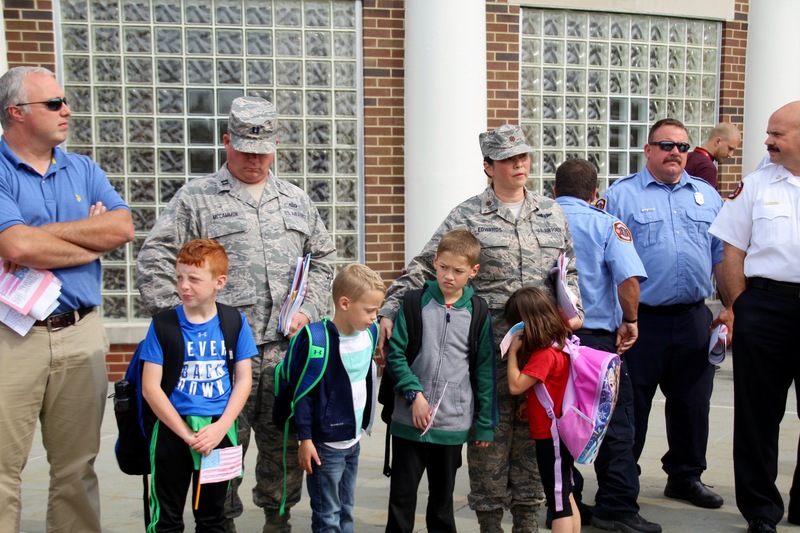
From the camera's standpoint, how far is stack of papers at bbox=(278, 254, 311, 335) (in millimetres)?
4102

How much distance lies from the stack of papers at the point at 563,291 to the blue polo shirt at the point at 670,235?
0.85 metres

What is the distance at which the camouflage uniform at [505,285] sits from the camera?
164 inches

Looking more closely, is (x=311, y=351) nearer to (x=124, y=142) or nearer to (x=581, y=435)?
(x=581, y=435)

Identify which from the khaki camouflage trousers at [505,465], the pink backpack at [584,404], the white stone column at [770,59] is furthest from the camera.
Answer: the white stone column at [770,59]

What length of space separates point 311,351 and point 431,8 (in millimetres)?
4584

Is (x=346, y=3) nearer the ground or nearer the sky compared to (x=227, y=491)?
nearer the sky

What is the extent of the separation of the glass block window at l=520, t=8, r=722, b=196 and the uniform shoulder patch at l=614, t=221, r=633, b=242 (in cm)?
395

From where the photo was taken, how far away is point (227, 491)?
389 cm

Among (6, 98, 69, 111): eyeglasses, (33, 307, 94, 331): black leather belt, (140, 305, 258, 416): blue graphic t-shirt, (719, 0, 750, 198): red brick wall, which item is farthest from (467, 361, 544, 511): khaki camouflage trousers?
(719, 0, 750, 198): red brick wall

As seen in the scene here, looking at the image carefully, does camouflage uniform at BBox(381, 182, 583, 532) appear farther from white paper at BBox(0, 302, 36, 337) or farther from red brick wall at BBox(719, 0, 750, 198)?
red brick wall at BBox(719, 0, 750, 198)

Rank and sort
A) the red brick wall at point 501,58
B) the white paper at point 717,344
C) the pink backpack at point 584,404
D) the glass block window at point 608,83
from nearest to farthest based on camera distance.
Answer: the pink backpack at point 584,404, the white paper at point 717,344, the red brick wall at point 501,58, the glass block window at point 608,83

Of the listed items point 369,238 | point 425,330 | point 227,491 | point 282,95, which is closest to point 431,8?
point 282,95

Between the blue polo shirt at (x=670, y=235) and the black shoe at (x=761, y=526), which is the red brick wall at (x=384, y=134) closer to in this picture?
the blue polo shirt at (x=670, y=235)

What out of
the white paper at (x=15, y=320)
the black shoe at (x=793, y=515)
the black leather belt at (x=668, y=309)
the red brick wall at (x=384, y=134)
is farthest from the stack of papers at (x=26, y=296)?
the red brick wall at (x=384, y=134)
